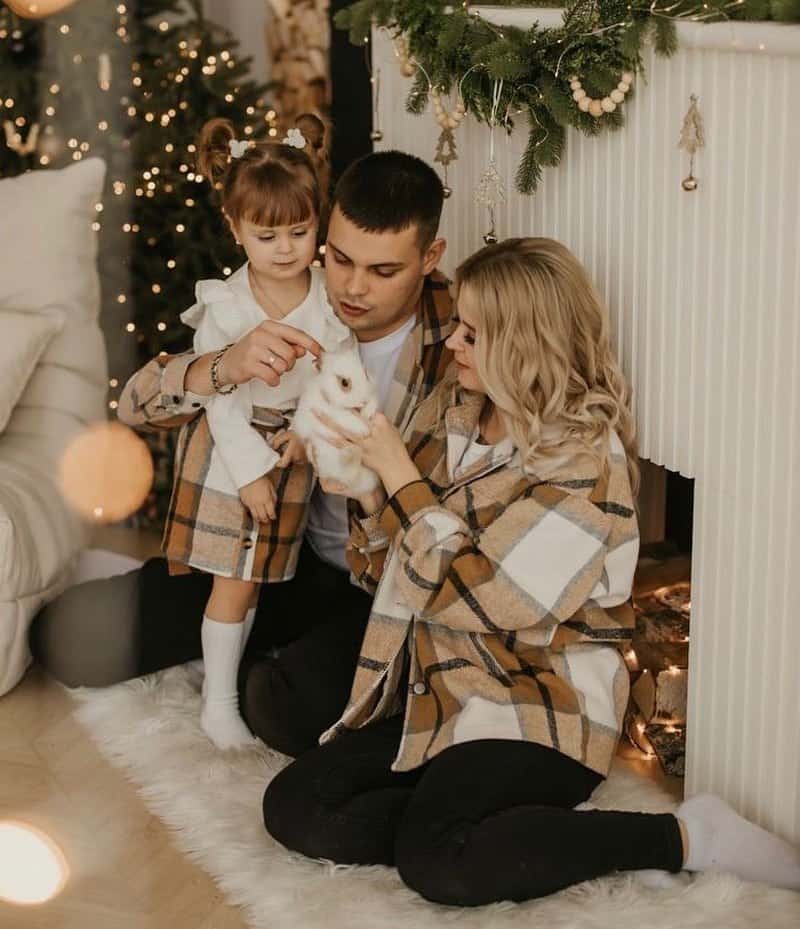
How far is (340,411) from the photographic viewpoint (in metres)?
1.60

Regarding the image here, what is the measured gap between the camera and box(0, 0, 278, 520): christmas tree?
8.12ft

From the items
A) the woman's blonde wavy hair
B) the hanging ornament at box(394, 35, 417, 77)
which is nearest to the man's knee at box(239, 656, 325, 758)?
the woman's blonde wavy hair

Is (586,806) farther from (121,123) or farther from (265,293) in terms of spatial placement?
(121,123)

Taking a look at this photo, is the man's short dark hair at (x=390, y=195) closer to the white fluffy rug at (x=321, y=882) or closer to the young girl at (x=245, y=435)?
the young girl at (x=245, y=435)

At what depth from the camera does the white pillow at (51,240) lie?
2.14 meters

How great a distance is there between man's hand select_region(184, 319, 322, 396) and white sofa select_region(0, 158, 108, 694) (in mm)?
506

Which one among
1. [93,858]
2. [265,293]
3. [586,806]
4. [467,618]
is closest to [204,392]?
[265,293]

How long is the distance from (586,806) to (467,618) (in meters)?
0.31

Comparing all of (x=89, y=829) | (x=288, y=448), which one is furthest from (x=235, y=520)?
(x=89, y=829)

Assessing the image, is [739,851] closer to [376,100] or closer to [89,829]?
[89,829]

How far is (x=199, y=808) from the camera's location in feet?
5.56

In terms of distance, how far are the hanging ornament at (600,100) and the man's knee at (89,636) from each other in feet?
3.31

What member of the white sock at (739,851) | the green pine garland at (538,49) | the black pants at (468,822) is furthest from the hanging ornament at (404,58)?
the white sock at (739,851)

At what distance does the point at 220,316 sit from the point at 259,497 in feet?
0.81
